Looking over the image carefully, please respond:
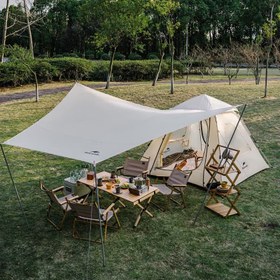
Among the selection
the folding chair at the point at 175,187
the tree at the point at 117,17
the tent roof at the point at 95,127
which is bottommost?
the folding chair at the point at 175,187

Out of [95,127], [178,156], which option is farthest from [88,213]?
[178,156]

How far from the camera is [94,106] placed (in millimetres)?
7105

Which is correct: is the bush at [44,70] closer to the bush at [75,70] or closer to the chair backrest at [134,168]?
the bush at [75,70]

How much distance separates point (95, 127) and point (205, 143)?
11.6ft

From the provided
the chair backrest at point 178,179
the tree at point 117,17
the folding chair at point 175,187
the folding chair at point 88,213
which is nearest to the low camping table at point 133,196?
the folding chair at point 88,213

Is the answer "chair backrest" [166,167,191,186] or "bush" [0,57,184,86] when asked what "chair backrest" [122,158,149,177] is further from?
"bush" [0,57,184,86]

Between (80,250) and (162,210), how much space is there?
77.4 inches

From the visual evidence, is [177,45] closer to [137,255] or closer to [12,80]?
[12,80]

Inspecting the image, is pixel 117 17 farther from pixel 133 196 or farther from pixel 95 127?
pixel 133 196

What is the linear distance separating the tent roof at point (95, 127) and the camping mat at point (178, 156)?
2097 mm

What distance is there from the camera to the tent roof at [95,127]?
5559 mm

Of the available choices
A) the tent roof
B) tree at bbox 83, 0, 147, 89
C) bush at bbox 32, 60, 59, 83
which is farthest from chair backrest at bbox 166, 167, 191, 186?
bush at bbox 32, 60, 59, 83

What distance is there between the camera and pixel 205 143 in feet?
29.4

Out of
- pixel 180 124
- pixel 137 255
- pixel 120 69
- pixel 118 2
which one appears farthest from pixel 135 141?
pixel 120 69
